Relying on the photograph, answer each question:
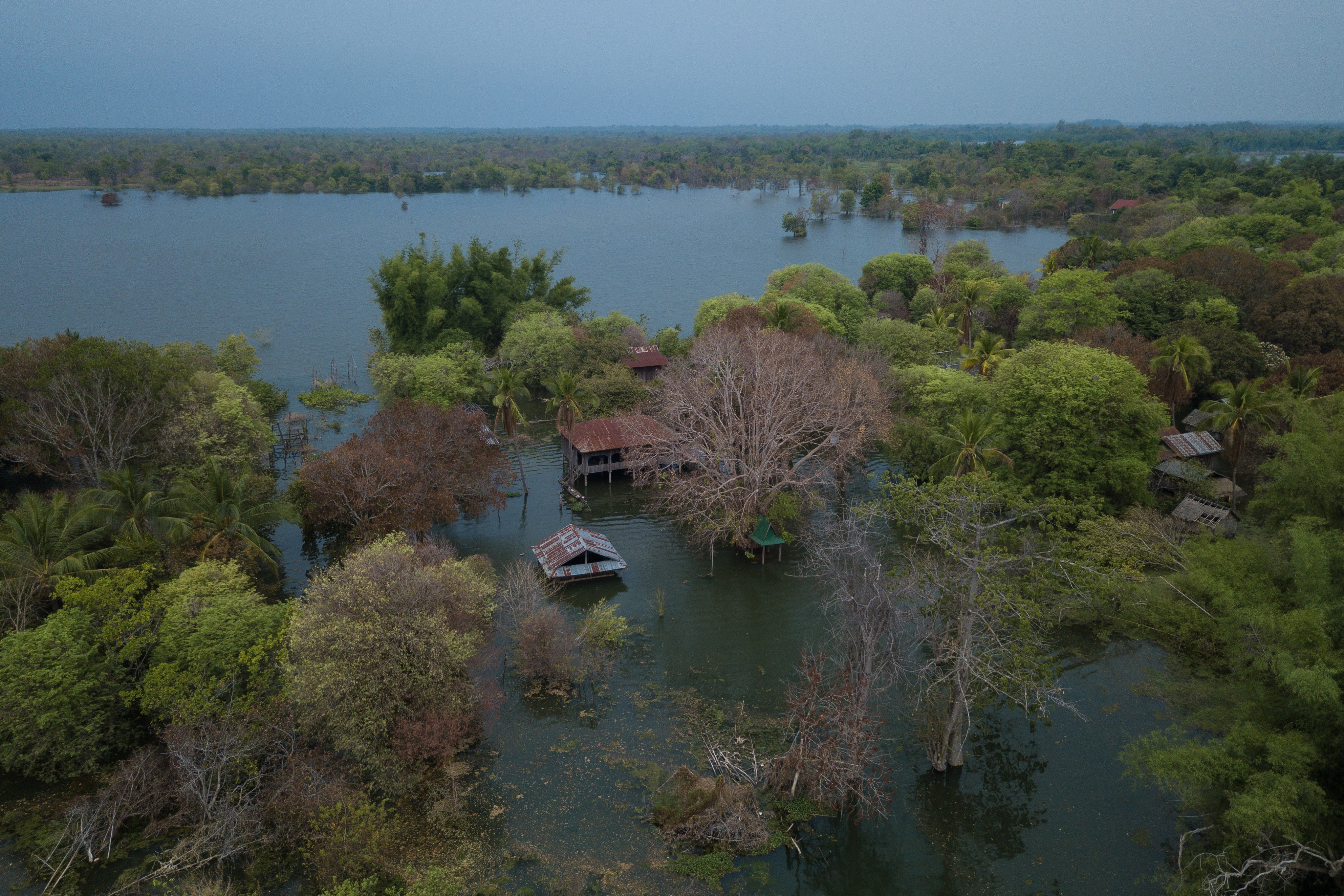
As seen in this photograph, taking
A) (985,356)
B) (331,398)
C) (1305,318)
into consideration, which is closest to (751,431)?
(985,356)

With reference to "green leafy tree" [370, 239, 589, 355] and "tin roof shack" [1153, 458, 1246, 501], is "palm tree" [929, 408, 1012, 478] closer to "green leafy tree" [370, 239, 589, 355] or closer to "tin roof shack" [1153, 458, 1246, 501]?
"tin roof shack" [1153, 458, 1246, 501]

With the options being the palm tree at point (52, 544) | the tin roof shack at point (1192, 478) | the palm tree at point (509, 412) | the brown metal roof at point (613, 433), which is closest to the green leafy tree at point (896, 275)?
the palm tree at point (509, 412)

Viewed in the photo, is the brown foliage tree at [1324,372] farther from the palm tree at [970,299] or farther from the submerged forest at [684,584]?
the palm tree at [970,299]

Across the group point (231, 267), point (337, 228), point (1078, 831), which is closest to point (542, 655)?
point (1078, 831)

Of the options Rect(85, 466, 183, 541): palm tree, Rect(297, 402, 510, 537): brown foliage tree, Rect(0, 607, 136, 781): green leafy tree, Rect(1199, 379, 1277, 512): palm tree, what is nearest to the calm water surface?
Rect(0, 607, 136, 781): green leafy tree

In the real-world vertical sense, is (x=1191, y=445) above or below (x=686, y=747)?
above

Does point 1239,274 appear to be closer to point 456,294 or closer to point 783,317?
point 783,317
